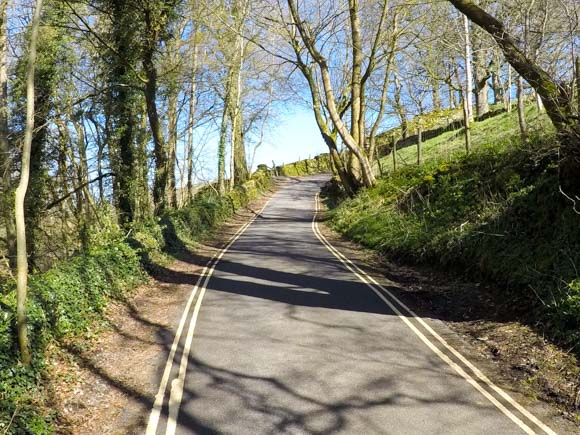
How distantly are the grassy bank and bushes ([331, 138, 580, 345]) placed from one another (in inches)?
294

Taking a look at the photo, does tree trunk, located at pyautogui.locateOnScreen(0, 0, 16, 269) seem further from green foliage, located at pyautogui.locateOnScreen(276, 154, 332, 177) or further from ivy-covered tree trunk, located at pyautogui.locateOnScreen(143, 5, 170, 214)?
green foliage, located at pyautogui.locateOnScreen(276, 154, 332, 177)

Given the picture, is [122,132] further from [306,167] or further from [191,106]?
[306,167]

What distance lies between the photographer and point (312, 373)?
7.26 meters

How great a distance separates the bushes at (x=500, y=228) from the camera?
885 centimetres

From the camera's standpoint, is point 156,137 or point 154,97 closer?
point 154,97

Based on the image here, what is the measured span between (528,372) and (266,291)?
6.24 metres

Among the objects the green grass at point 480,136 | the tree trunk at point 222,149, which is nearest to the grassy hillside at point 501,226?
the green grass at point 480,136

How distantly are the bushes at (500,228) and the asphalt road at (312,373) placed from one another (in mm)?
2301

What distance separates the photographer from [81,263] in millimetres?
10766

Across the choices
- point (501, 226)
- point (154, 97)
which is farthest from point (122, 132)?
point (501, 226)

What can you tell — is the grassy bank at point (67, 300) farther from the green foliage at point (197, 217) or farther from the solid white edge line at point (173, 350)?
the solid white edge line at point (173, 350)

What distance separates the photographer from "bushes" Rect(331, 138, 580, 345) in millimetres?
8852

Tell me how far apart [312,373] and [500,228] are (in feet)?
22.2

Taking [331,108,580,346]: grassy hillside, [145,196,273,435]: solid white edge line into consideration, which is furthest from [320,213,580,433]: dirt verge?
[145,196,273,435]: solid white edge line
